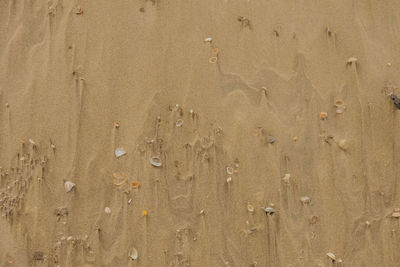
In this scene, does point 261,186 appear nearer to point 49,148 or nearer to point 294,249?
point 294,249

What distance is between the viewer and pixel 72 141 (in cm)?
256

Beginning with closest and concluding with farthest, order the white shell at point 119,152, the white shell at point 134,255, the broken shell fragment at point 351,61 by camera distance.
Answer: the white shell at point 134,255
the white shell at point 119,152
the broken shell fragment at point 351,61

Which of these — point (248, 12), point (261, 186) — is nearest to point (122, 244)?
point (261, 186)

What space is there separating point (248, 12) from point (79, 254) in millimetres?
1871

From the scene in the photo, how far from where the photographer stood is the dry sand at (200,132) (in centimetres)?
247

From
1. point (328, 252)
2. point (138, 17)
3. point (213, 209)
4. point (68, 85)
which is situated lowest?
point (328, 252)

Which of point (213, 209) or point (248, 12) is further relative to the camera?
point (248, 12)

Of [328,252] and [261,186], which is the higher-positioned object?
[261,186]

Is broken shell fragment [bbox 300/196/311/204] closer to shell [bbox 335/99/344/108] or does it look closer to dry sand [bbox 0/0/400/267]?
dry sand [bbox 0/0/400/267]

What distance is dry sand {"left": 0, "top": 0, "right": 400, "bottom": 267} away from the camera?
247 cm

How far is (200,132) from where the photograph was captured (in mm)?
2584

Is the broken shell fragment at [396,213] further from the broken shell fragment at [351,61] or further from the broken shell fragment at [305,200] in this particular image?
the broken shell fragment at [351,61]

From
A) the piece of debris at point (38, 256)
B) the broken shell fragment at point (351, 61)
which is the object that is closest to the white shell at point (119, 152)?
the piece of debris at point (38, 256)

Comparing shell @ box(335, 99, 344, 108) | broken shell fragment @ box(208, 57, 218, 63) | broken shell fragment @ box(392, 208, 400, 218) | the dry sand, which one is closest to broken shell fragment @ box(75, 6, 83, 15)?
the dry sand
